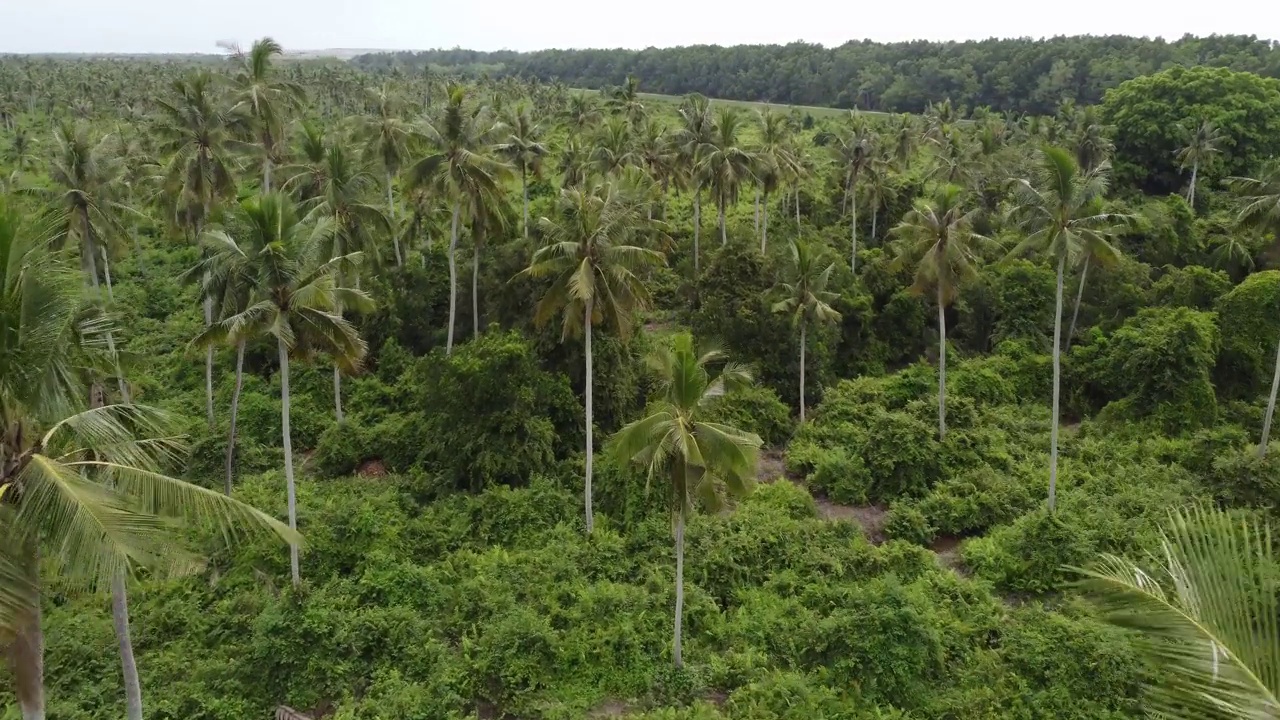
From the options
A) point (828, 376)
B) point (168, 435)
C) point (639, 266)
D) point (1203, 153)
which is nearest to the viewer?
point (168, 435)

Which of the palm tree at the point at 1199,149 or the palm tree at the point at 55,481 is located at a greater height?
the palm tree at the point at 1199,149

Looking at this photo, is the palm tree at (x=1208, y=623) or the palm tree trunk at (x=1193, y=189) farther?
the palm tree trunk at (x=1193, y=189)

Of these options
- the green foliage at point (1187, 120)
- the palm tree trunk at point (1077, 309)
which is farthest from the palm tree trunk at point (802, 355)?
the green foliage at point (1187, 120)

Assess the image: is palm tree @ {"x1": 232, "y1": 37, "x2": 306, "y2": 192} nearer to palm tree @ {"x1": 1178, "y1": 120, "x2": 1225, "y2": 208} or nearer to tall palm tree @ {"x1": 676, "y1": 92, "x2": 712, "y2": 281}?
tall palm tree @ {"x1": 676, "y1": 92, "x2": 712, "y2": 281}

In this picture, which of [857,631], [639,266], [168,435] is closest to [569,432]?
[639,266]

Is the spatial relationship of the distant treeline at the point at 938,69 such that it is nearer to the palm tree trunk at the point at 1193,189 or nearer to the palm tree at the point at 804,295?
the palm tree trunk at the point at 1193,189

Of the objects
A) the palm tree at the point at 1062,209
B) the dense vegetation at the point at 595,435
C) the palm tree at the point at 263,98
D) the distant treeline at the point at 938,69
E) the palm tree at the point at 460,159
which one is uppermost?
the distant treeline at the point at 938,69

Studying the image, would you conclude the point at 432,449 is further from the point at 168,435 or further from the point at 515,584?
the point at 168,435
